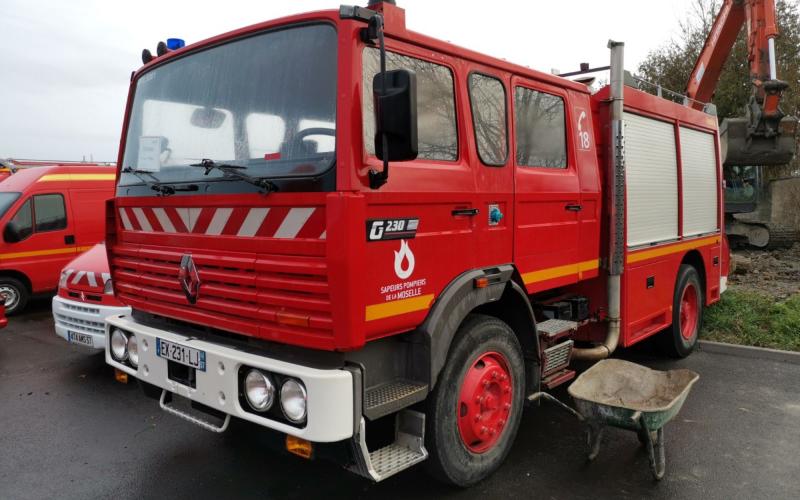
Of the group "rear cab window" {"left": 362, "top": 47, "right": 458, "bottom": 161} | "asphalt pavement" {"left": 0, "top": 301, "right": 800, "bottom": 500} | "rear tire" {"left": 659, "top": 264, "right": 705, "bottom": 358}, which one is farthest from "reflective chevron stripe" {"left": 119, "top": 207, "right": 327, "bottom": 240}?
"rear tire" {"left": 659, "top": 264, "right": 705, "bottom": 358}

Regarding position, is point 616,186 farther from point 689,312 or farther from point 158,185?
point 158,185

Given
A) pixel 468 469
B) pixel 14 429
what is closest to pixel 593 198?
pixel 468 469

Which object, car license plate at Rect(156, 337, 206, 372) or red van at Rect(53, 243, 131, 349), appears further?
red van at Rect(53, 243, 131, 349)

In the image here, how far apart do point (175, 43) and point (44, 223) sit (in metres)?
6.90

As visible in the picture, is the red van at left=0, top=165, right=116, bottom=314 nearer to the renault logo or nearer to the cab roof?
the cab roof

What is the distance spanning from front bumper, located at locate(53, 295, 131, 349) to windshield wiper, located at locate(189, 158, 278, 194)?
308 cm

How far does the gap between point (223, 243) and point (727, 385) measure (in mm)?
4720

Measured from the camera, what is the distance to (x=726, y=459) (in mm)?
3945

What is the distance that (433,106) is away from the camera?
3229 mm

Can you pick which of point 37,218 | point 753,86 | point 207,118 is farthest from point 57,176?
point 753,86

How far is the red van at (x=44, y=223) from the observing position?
898 centimetres

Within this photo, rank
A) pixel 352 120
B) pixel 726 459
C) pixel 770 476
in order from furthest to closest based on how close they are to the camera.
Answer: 1. pixel 726 459
2. pixel 770 476
3. pixel 352 120

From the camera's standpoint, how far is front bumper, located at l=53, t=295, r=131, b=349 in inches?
227

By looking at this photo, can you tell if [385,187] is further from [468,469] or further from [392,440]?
[468,469]
